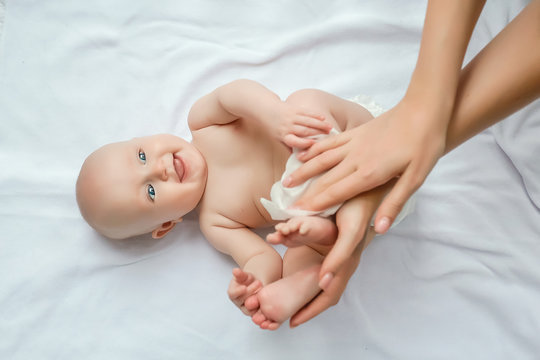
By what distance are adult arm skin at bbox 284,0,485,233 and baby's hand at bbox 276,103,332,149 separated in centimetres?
12

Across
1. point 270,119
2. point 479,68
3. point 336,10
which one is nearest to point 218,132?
point 270,119

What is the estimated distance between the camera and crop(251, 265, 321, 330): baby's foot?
3.00ft

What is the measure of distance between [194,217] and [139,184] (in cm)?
23

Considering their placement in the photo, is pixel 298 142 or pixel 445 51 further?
pixel 298 142

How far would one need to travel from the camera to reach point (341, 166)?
87 cm

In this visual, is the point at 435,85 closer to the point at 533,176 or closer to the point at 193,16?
the point at 533,176

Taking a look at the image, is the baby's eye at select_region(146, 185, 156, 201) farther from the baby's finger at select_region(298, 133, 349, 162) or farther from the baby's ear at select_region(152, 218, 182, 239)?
the baby's finger at select_region(298, 133, 349, 162)

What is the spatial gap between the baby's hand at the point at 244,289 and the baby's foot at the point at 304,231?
114 millimetres

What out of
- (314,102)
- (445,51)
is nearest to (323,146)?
(314,102)

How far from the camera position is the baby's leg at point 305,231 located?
2.64 feet

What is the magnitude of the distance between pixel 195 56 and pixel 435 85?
731 mm

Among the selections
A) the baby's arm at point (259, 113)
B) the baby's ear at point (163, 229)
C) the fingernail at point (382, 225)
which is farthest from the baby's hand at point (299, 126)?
the baby's ear at point (163, 229)

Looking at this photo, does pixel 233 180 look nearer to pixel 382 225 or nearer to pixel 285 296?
pixel 285 296

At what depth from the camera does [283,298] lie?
92 cm
